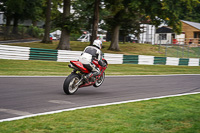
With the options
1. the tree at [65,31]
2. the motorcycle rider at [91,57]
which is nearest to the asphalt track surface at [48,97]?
the motorcycle rider at [91,57]

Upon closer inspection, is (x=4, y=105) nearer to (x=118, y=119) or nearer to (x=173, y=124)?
(x=118, y=119)

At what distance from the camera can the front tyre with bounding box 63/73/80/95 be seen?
28.8ft

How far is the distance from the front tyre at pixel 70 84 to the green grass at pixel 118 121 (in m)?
1.93

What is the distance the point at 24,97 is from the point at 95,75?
8.39 ft

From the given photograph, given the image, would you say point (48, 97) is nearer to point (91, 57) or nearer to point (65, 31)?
point (91, 57)

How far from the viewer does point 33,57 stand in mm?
20750

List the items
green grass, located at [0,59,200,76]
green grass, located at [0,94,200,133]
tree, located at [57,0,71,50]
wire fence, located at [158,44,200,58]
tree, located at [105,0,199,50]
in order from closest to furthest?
green grass, located at [0,94,200,133] < green grass, located at [0,59,200,76] < tree, located at [105,0,199,50] < tree, located at [57,0,71,50] < wire fence, located at [158,44,200,58]

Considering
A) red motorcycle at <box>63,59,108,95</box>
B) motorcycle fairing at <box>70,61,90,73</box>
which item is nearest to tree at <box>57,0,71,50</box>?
red motorcycle at <box>63,59,108,95</box>

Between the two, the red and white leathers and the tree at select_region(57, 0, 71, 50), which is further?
the tree at select_region(57, 0, 71, 50)

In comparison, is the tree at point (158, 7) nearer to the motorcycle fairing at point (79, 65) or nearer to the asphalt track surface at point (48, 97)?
the asphalt track surface at point (48, 97)

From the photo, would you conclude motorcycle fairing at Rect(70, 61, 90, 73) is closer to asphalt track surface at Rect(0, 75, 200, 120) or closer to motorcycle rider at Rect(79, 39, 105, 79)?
motorcycle rider at Rect(79, 39, 105, 79)

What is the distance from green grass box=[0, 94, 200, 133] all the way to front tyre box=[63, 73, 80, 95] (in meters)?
1.93

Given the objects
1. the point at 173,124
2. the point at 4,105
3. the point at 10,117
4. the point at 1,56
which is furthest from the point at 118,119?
the point at 1,56

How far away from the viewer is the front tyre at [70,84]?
346 inches
